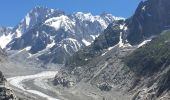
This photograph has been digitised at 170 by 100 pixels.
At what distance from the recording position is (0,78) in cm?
15862

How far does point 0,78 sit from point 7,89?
5.62 metres

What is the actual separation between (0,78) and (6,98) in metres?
7.23

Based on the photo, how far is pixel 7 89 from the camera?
154m

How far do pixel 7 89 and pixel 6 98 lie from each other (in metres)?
2.40

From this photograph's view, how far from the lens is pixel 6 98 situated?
154000 mm
